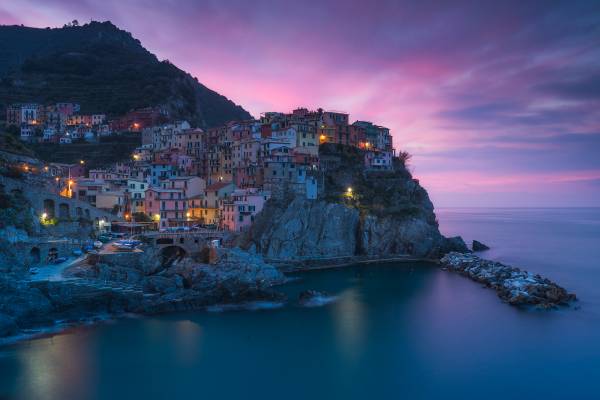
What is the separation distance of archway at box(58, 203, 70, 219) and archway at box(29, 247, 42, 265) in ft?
30.3

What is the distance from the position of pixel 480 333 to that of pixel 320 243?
968 inches

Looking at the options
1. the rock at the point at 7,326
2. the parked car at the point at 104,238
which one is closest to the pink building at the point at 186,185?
the parked car at the point at 104,238

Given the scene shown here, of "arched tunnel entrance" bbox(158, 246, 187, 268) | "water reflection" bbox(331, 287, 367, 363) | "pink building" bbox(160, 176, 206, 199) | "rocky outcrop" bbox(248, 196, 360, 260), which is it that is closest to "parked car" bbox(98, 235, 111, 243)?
"arched tunnel entrance" bbox(158, 246, 187, 268)

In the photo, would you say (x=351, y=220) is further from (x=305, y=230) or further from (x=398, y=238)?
(x=398, y=238)

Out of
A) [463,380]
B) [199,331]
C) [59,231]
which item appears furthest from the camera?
[59,231]

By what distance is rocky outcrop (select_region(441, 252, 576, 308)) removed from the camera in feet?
→ 117

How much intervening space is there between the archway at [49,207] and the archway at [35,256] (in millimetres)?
8646

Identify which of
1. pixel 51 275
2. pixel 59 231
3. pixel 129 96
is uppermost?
pixel 129 96

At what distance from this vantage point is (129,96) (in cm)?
8862

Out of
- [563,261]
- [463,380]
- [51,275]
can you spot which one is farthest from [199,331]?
[563,261]

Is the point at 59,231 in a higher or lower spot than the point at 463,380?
higher

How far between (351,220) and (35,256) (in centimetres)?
3318

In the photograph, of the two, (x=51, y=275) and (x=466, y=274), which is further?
(x=466, y=274)

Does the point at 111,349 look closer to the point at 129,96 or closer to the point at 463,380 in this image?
the point at 463,380
